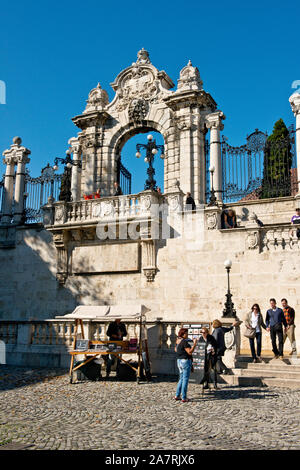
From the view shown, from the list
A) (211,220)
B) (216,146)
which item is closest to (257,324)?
(211,220)

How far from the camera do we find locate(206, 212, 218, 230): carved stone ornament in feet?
57.1

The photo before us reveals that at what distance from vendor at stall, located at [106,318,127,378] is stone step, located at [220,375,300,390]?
10.4 ft

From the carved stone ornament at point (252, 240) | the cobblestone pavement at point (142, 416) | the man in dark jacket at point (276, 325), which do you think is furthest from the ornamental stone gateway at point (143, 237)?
the cobblestone pavement at point (142, 416)

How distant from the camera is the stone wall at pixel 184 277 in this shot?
16078mm

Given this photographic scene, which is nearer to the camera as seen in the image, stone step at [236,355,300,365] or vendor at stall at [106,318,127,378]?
stone step at [236,355,300,365]

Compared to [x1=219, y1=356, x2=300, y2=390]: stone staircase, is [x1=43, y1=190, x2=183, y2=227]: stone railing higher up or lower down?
higher up

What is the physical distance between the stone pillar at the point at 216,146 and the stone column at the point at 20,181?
32.3 ft

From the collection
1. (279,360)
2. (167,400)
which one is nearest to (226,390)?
(167,400)

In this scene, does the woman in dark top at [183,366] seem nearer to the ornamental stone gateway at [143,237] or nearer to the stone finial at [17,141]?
the ornamental stone gateway at [143,237]

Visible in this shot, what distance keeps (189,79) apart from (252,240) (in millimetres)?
9353

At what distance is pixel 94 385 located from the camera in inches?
459

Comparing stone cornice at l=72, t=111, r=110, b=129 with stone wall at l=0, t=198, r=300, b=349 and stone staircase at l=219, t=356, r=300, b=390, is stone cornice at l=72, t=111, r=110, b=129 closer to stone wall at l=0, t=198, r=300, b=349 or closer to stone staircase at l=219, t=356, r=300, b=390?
stone wall at l=0, t=198, r=300, b=349

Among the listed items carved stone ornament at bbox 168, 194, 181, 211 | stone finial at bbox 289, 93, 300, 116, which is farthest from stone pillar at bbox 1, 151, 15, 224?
stone finial at bbox 289, 93, 300, 116

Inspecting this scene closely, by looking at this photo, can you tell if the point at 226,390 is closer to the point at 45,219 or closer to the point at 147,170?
the point at 147,170
